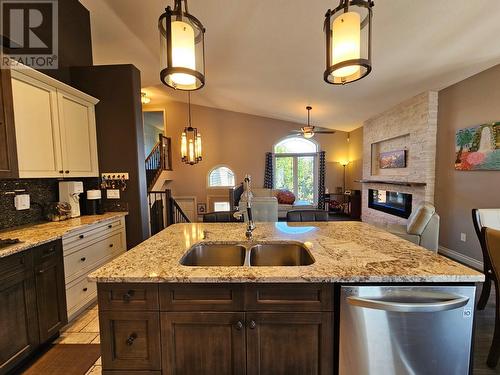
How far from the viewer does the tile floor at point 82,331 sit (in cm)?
200

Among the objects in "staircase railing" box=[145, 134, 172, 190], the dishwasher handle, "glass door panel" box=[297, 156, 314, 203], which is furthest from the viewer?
"glass door panel" box=[297, 156, 314, 203]

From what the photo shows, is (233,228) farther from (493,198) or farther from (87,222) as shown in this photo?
(493,198)

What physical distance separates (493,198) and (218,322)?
159 inches

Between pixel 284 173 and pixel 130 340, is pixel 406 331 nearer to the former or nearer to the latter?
pixel 130 340

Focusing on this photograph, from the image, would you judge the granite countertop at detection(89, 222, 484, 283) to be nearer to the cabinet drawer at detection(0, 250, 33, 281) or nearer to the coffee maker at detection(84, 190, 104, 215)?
the cabinet drawer at detection(0, 250, 33, 281)

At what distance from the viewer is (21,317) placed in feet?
5.43

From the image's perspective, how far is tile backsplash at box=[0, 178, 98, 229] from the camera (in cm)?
214

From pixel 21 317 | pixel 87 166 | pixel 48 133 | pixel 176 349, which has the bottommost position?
pixel 21 317

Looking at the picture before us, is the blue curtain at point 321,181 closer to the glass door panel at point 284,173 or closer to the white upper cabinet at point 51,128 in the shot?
the glass door panel at point 284,173

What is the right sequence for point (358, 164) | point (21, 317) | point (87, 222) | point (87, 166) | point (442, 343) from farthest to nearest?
1. point (358, 164)
2. point (87, 166)
3. point (87, 222)
4. point (21, 317)
5. point (442, 343)

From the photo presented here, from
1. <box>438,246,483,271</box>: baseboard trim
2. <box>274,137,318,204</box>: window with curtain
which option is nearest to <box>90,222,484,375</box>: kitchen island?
<box>438,246,483,271</box>: baseboard trim

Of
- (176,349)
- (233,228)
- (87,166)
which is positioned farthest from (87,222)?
(176,349)

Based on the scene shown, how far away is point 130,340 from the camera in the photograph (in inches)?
44.4

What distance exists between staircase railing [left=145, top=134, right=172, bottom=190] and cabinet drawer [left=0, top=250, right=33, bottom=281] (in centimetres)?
499
